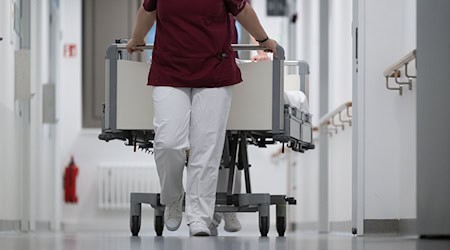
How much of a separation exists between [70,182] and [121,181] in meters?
0.58

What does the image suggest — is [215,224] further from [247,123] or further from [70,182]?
[70,182]

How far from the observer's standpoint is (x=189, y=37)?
432cm

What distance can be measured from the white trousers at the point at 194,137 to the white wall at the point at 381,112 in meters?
1.28

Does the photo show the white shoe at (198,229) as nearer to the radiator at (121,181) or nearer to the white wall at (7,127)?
the white wall at (7,127)

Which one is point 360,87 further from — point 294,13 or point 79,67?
point 79,67

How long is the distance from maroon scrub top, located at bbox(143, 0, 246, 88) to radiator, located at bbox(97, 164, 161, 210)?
7052mm

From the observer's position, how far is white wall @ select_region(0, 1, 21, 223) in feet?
19.7

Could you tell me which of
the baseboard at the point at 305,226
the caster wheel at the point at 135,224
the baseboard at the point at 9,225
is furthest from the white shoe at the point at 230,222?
the baseboard at the point at 305,226

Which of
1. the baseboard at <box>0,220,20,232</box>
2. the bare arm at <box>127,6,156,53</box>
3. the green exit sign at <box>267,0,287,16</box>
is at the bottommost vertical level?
the baseboard at <box>0,220,20,232</box>

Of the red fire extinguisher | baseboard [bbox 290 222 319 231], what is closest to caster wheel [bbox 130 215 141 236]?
baseboard [bbox 290 222 319 231]

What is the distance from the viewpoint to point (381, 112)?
541 centimetres

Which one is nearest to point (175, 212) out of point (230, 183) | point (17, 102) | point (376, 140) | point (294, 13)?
point (230, 183)

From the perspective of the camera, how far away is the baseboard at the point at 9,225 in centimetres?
602

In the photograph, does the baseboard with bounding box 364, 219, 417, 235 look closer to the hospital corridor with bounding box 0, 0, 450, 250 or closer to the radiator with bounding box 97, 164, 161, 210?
the hospital corridor with bounding box 0, 0, 450, 250
